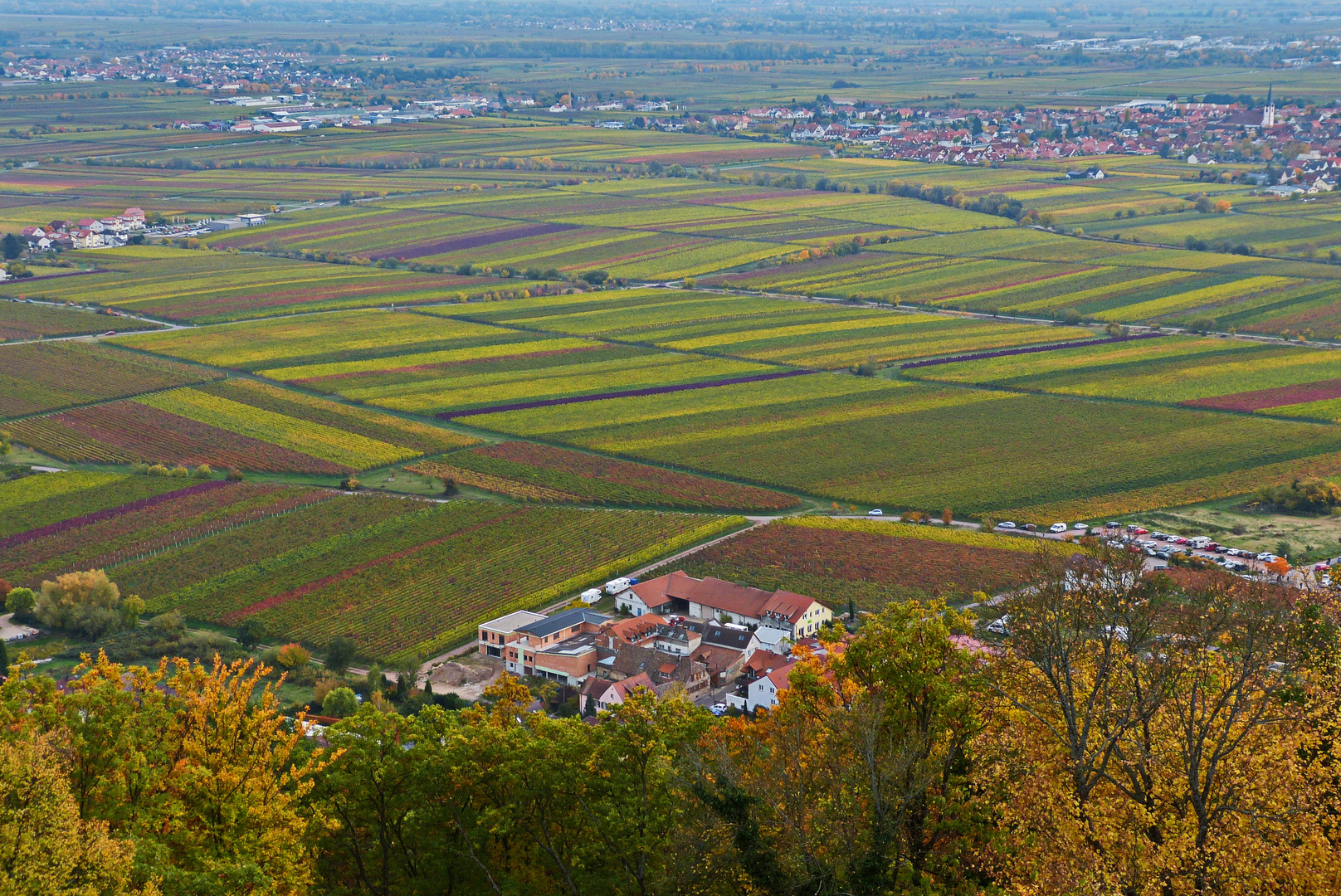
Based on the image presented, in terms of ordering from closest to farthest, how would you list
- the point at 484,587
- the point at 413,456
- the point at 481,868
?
the point at 481,868 → the point at 484,587 → the point at 413,456

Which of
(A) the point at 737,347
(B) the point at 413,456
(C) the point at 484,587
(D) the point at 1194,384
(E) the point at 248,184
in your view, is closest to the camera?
(C) the point at 484,587

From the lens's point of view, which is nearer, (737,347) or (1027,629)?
(1027,629)

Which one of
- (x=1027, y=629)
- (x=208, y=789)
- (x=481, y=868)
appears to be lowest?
(x=481, y=868)

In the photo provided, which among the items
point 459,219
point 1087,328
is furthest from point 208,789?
point 459,219

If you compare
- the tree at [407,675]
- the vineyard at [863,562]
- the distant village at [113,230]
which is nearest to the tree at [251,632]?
the tree at [407,675]

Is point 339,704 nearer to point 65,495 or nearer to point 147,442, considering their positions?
point 65,495

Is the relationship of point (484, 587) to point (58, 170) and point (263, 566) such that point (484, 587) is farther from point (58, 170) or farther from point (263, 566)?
point (58, 170)

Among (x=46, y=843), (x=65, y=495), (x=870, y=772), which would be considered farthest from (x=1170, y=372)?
(x=46, y=843)
